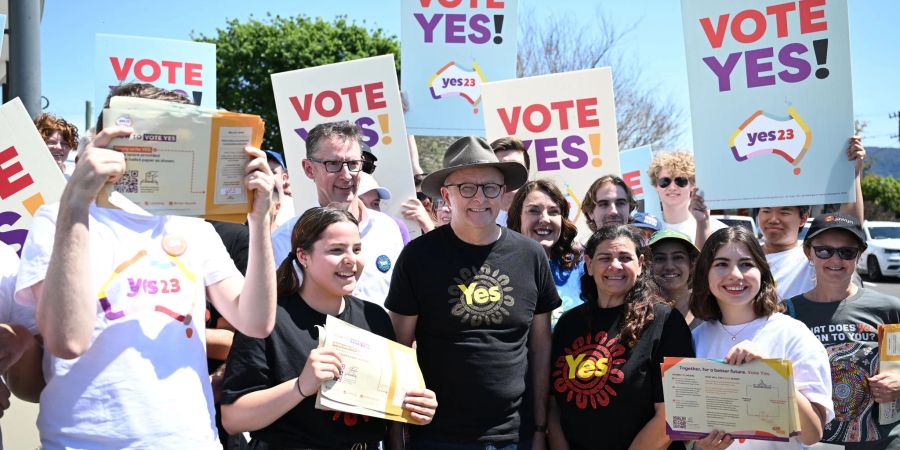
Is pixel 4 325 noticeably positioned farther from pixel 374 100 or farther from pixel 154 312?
pixel 374 100

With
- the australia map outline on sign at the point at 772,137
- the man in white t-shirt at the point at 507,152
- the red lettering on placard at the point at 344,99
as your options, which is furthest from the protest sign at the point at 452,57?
the australia map outline on sign at the point at 772,137

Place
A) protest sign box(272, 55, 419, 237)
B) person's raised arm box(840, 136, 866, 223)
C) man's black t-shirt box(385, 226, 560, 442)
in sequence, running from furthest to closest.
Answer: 1. protest sign box(272, 55, 419, 237)
2. person's raised arm box(840, 136, 866, 223)
3. man's black t-shirt box(385, 226, 560, 442)

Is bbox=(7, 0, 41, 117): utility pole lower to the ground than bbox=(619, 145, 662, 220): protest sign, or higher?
higher

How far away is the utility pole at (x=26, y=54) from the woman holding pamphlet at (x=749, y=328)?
512 cm

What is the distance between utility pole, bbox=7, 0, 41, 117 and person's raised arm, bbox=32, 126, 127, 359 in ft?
14.6

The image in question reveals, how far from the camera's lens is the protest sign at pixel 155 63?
641 centimetres

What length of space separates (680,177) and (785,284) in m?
1.34

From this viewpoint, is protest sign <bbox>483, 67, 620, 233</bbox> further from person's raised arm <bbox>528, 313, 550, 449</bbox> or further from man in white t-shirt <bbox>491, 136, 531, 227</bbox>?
person's raised arm <bbox>528, 313, 550, 449</bbox>

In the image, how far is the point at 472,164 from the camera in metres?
3.64

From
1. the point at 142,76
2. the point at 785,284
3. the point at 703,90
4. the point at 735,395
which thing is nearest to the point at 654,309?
the point at 735,395

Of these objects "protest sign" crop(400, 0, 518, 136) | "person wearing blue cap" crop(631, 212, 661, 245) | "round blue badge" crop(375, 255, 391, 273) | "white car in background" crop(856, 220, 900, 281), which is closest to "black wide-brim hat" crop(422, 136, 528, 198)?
"round blue badge" crop(375, 255, 391, 273)

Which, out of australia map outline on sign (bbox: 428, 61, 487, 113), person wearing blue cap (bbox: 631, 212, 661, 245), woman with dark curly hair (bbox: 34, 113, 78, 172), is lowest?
person wearing blue cap (bbox: 631, 212, 661, 245)

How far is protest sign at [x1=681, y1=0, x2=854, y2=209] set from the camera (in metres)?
4.84

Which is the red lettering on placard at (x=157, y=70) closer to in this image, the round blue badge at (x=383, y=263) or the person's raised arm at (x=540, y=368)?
the round blue badge at (x=383, y=263)
